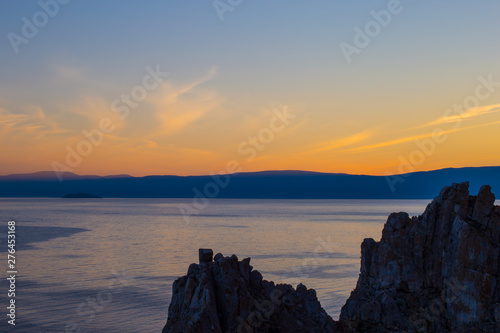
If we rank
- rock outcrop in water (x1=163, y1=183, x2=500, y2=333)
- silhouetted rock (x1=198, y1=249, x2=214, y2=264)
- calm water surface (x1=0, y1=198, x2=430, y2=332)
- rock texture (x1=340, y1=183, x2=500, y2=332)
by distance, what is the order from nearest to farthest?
rock outcrop in water (x1=163, y1=183, x2=500, y2=333), rock texture (x1=340, y1=183, x2=500, y2=332), silhouetted rock (x1=198, y1=249, x2=214, y2=264), calm water surface (x1=0, y1=198, x2=430, y2=332)

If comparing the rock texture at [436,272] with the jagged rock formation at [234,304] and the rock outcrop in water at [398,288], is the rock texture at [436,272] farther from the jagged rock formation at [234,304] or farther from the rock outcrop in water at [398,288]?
the jagged rock formation at [234,304]

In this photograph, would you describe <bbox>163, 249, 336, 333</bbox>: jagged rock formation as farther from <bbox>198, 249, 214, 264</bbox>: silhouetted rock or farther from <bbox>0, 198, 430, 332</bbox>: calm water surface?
<bbox>0, 198, 430, 332</bbox>: calm water surface

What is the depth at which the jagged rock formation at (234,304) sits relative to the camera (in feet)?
63.2

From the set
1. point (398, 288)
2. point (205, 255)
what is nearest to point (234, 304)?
point (205, 255)

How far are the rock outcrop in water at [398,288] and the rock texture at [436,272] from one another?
0.04m

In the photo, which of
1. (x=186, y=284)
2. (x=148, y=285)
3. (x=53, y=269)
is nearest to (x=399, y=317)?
(x=186, y=284)

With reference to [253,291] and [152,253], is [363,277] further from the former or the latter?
[152,253]

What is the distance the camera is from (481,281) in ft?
68.8

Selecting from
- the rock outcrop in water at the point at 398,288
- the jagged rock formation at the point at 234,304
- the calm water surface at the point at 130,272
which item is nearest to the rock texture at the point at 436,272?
the rock outcrop in water at the point at 398,288

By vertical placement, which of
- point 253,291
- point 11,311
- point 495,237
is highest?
point 495,237

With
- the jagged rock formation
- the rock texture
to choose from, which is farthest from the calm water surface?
the jagged rock formation

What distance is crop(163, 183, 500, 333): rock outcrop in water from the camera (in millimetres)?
19891

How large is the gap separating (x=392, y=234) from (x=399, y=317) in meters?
3.88

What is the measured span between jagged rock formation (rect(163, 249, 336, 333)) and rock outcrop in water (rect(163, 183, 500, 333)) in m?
0.04
